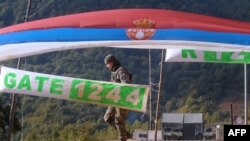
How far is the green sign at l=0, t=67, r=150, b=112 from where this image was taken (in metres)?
8.28

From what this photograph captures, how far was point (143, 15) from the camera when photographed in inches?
344

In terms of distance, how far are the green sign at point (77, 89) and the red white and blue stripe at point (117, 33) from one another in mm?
307

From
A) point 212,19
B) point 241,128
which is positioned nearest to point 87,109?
point 212,19

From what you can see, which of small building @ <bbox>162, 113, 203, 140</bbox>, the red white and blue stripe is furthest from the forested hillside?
the red white and blue stripe

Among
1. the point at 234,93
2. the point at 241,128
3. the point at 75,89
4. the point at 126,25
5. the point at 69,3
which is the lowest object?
the point at 241,128

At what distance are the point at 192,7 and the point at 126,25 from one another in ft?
217

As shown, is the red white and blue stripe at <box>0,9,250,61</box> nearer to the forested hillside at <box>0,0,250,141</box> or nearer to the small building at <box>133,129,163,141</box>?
the small building at <box>133,129,163,141</box>

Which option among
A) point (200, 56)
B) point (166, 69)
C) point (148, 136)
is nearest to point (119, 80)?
point (200, 56)

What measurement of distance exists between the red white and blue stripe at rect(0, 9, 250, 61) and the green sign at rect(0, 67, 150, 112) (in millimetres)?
307

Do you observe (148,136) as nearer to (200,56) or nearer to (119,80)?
(200,56)

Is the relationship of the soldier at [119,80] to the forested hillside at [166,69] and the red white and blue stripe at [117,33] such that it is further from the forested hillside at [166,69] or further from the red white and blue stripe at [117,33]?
the forested hillside at [166,69]

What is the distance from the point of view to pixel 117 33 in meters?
8.62

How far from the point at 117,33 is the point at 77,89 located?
0.87 meters

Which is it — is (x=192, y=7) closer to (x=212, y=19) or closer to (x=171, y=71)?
(x=171, y=71)
